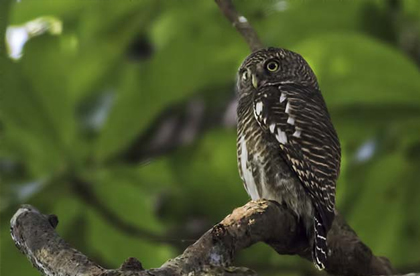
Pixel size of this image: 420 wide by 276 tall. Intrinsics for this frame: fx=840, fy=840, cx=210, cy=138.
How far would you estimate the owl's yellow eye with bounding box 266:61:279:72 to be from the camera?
10.2ft

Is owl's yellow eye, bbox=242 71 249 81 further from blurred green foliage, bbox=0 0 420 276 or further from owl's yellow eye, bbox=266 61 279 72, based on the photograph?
blurred green foliage, bbox=0 0 420 276

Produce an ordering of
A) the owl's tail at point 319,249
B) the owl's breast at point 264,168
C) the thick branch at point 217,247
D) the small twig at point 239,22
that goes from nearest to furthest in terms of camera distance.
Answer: the thick branch at point 217,247, the owl's tail at point 319,249, the small twig at point 239,22, the owl's breast at point 264,168

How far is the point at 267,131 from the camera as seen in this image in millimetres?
2750

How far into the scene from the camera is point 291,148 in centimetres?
266

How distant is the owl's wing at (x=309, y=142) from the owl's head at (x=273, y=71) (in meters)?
0.23

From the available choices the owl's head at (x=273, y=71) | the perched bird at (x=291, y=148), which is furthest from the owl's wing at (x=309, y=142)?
the owl's head at (x=273, y=71)

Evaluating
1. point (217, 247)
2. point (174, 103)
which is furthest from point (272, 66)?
point (217, 247)

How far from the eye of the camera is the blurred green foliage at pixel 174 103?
3.09 m

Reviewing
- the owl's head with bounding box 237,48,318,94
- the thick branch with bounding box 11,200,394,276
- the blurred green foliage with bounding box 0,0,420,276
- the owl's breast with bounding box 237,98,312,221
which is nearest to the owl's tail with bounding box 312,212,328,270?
the thick branch with bounding box 11,200,394,276

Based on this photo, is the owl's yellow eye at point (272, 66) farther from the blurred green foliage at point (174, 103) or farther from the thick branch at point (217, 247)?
the thick branch at point (217, 247)

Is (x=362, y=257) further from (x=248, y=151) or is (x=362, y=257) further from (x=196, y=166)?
(x=196, y=166)

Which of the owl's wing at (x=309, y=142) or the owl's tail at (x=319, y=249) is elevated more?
the owl's wing at (x=309, y=142)

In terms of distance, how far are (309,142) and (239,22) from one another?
1.45 feet

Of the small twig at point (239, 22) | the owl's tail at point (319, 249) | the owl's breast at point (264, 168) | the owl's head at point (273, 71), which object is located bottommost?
the owl's tail at point (319, 249)
